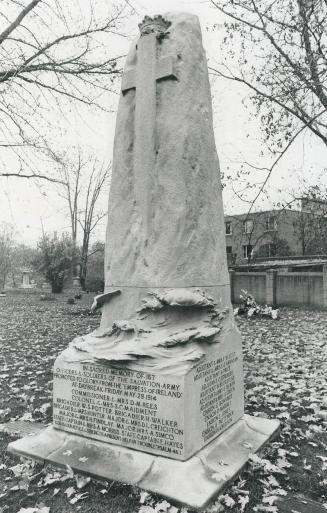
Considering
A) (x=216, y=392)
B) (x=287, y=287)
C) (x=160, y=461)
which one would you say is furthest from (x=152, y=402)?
(x=287, y=287)

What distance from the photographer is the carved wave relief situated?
3.45 metres

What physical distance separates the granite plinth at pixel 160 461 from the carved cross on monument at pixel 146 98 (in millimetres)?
1875

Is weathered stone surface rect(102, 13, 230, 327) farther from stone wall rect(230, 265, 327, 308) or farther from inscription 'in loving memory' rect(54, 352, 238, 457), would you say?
stone wall rect(230, 265, 327, 308)

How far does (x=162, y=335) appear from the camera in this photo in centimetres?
359

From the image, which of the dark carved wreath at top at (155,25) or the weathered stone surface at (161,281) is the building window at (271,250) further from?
the dark carved wreath at top at (155,25)

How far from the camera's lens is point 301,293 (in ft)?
72.8

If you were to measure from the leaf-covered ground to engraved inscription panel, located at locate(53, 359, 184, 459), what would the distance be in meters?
0.38

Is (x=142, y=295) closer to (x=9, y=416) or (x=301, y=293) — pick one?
(x=9, y=416)

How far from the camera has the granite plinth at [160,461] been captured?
121 inches

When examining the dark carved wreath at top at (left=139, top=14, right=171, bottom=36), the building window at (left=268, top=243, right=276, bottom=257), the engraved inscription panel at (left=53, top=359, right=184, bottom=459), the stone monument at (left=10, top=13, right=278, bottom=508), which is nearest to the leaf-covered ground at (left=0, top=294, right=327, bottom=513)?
the stone monument at (left=10, top=13, right=278, bottom=508)

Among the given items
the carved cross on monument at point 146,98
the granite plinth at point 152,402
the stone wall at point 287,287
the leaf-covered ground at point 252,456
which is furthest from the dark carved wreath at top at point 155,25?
the stone wall at point 287,287

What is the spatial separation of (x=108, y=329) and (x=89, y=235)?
120ft

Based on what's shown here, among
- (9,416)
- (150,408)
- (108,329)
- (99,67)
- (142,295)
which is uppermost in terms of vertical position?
(99,67)

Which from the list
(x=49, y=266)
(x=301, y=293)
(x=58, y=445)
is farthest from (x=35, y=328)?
(x=49, y=266)
